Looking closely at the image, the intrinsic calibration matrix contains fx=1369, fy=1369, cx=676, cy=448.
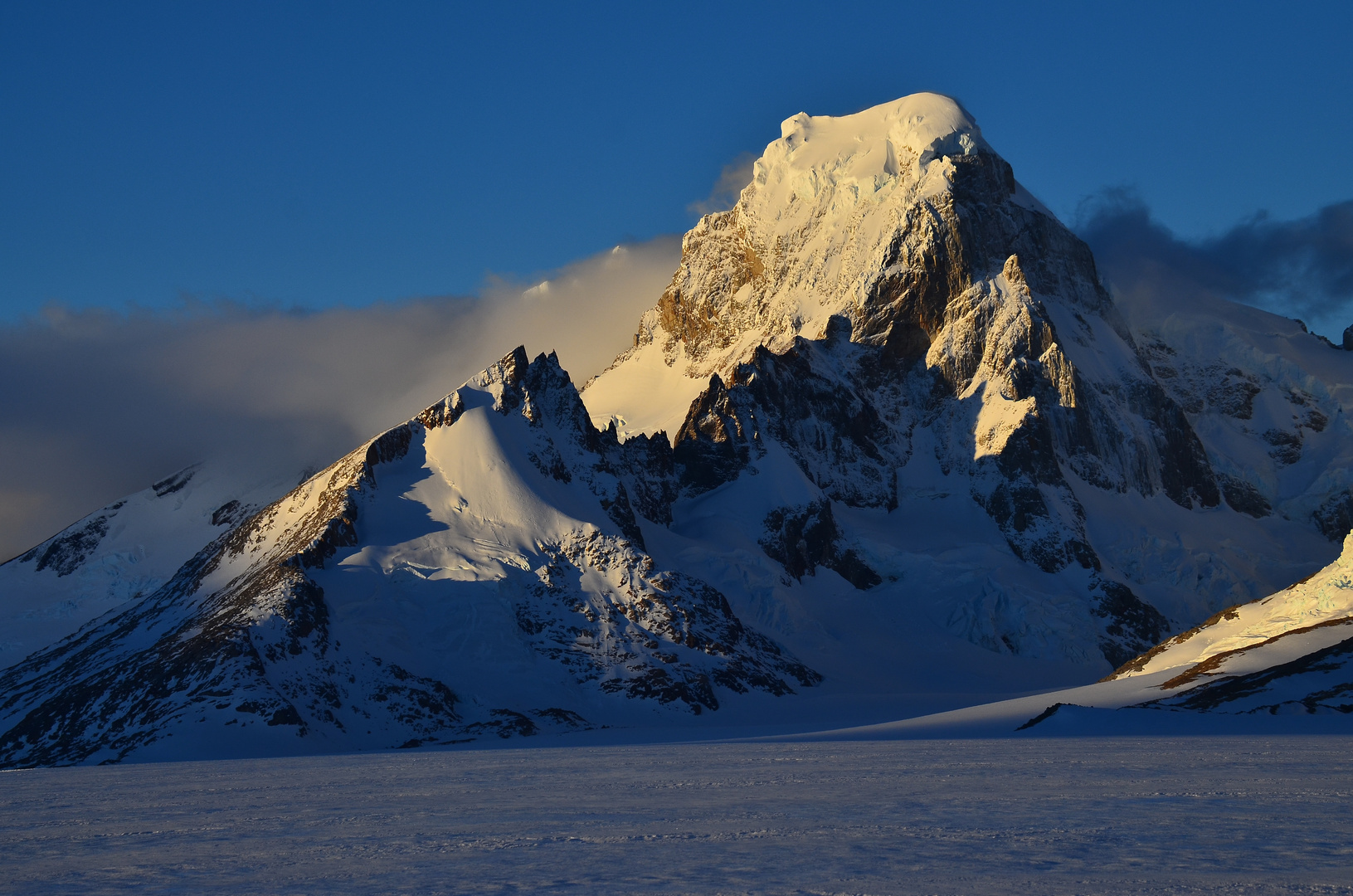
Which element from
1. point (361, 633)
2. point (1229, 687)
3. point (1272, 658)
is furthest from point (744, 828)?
point (361, 633)

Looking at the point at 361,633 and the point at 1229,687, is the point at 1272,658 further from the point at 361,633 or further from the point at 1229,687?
the point at 361,633

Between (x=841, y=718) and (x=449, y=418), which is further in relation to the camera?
(x=449, y=418)

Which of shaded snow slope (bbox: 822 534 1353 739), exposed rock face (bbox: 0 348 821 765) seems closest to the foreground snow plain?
shaded snow slope (bbox: 822 534 1353 739)

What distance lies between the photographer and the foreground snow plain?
32219 mm

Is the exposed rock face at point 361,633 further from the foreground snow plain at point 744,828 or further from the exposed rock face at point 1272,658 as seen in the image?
the foreground snow plain at point 744,828

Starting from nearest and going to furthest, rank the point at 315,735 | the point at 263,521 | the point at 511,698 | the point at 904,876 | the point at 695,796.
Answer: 1. the point at 904,876
2. the point at 695,796
3. the point at 315,735
4. the point at 511,698
5. the point at 263,521

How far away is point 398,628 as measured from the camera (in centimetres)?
14938

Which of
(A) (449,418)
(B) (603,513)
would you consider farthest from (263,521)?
(B) (603,513)

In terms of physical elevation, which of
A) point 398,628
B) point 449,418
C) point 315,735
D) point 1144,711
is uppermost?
point 449,418

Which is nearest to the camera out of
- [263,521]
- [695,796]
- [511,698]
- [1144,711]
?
[695,796]

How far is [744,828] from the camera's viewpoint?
4072 centimetres

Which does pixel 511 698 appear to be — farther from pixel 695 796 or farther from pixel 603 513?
pixel 695 796

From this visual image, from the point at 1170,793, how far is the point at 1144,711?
46038mm

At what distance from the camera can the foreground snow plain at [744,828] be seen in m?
32.2
